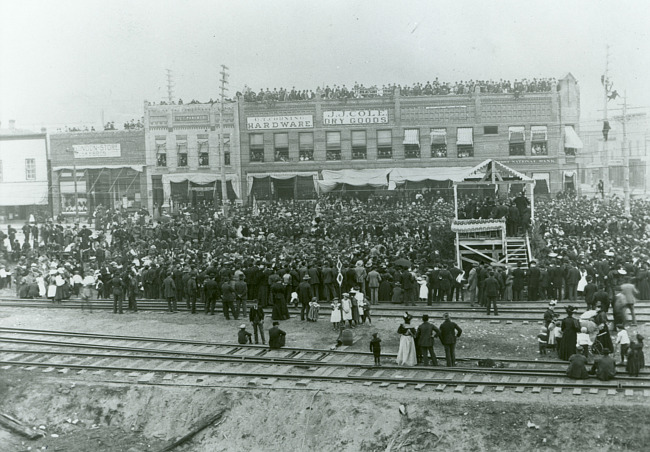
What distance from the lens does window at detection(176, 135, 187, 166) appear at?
1767 inches

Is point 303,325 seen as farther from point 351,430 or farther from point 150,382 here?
point 351,430

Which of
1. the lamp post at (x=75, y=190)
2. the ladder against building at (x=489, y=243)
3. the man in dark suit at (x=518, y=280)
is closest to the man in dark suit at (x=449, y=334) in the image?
the man in dark suit at (x=518, y=280)

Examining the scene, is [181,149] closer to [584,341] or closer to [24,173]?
[24,173]

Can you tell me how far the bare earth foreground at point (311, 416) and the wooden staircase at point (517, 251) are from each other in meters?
7.32

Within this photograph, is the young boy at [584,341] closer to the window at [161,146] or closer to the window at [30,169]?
the window at [161,146]

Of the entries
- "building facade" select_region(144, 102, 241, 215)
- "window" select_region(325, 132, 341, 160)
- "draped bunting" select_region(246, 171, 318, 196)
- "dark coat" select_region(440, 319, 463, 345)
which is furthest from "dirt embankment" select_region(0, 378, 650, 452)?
"window" select_region(325, 132, 341, 160)

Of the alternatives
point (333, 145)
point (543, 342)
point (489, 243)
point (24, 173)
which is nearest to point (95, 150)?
point (24, 173)

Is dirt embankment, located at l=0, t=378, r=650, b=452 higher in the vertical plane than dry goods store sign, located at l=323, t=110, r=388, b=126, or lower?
lower

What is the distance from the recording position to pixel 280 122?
43.9m

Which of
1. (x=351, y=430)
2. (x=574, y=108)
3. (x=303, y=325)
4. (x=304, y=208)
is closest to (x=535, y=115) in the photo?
(x=574, y=108)

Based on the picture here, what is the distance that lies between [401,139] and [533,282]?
73.4 ft

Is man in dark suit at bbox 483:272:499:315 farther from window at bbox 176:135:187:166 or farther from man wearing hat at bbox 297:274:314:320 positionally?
window at bbox 176:135:187:166

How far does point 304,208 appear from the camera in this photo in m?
37.6

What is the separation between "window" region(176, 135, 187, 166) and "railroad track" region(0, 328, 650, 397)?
1009 inches
